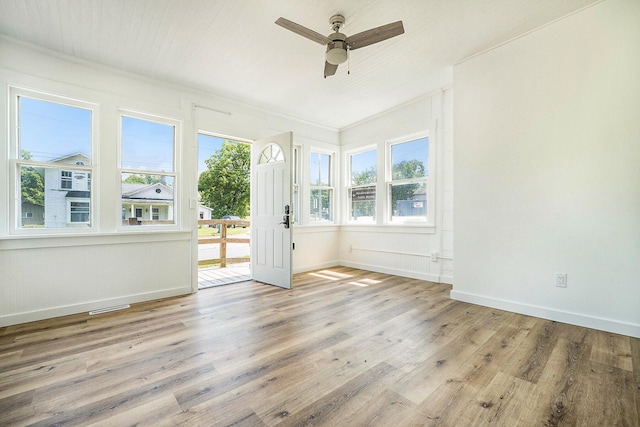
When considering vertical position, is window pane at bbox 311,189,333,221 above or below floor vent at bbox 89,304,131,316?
above

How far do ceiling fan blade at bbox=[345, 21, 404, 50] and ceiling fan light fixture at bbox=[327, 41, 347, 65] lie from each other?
0.07m

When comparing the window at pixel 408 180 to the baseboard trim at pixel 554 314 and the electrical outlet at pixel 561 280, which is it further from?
the electrical outlet at pixel 561 280

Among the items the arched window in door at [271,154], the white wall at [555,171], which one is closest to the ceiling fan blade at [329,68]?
the arched window in door at [271,154]

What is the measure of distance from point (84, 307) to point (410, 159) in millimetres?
4933

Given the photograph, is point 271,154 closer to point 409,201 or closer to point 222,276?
point 222,276

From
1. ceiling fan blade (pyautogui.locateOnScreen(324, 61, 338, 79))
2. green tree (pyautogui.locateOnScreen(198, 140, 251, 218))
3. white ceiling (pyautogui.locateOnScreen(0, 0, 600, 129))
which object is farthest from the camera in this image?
green tree (pyautogui.locateOnScreen(198, 140, 251, 218))

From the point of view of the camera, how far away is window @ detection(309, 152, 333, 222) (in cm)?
553

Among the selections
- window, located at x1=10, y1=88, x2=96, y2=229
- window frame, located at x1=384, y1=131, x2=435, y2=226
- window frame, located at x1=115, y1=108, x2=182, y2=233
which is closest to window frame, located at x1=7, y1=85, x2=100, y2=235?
window, located at x1=10, y1=88, x2=96, y2=229

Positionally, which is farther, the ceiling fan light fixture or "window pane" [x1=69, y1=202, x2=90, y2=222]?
"window pane" [x1=69, y1=202, x2=90, y2=222]

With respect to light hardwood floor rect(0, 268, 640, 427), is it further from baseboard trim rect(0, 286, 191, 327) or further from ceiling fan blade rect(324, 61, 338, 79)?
Answer: ceiling fan blade rect(324, 61, 338, 79)

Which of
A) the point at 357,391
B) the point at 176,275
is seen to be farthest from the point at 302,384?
the point at 176,275

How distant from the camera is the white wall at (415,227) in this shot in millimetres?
4277

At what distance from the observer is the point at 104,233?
3.26m

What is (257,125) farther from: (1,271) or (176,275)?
(1,271)
